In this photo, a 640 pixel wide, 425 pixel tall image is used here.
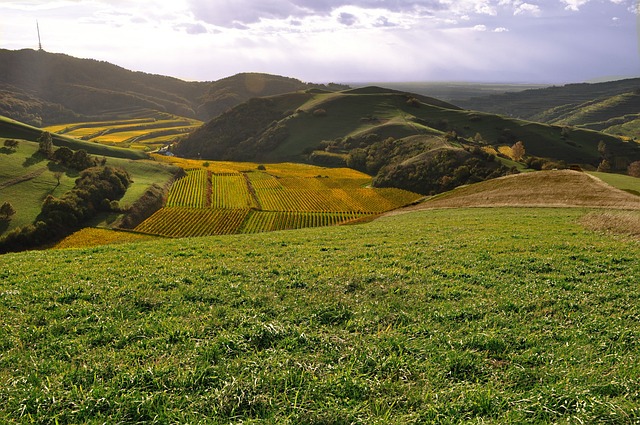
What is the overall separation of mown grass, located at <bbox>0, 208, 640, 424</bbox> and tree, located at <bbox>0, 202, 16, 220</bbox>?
7503 centimetres

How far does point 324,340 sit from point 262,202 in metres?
98.2

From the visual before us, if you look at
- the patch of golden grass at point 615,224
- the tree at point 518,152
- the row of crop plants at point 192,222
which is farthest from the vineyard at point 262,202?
the tree at point 518,152

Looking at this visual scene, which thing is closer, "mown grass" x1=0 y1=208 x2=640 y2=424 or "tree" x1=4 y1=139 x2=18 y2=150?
"mown grass" x1=0 y1=208 x2=640 y2=424

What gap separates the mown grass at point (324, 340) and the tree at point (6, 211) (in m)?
75.0

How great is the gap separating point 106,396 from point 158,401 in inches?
46.0

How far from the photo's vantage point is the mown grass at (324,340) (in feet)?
24.6

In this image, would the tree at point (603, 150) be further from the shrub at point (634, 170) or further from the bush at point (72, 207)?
the bush at point (72, 207)

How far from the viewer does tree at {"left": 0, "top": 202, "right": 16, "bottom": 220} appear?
247 feet

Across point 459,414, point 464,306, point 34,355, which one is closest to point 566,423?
point 459,414

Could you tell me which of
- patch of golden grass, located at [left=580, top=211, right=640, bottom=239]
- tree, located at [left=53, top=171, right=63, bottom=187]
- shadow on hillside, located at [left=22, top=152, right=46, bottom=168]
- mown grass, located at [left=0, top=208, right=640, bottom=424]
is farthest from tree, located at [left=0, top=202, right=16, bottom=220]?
patch of golden grass, located at [left=580, top=211, right=640, bottom=239]

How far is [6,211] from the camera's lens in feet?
248

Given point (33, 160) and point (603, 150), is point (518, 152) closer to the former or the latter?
point (603, 150)

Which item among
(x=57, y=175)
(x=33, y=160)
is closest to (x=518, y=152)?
(x=57, y=175)

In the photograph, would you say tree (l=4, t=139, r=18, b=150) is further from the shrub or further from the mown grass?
the shrub
